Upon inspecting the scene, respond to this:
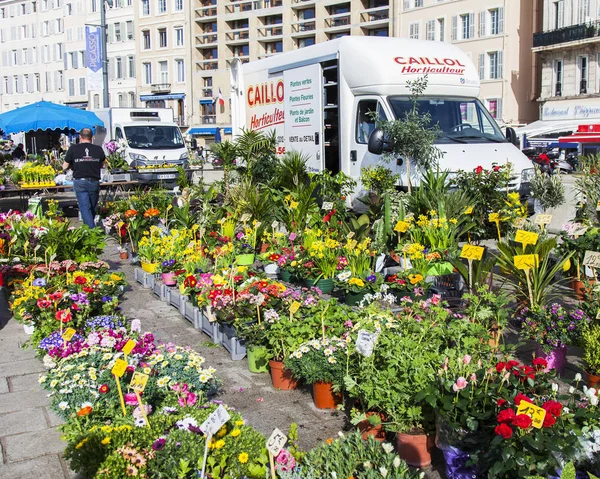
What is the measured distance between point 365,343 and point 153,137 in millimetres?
20510

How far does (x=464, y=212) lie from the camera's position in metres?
9.38

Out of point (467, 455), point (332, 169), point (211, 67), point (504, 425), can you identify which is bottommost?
point (467, 455)

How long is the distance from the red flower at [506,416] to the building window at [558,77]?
42131 millimetres

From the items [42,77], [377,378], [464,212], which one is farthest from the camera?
[42,77]

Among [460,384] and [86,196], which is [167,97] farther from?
[460,384]

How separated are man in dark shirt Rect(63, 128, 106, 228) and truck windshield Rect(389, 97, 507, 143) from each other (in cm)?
505

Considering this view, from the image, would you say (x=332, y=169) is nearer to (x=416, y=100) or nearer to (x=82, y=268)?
(x=416, y=100)

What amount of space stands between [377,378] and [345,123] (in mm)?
8626

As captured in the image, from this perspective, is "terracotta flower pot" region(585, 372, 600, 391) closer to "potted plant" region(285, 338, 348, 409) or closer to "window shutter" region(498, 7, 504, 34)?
"potted plant" region(285, 338, 348, 409)

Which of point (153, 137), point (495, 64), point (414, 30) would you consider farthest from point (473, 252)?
point (414, 30)

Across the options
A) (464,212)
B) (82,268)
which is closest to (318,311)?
(82,268)

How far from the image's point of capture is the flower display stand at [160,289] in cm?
853

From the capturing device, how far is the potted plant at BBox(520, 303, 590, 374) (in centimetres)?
551

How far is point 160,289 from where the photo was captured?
28.6 feet
